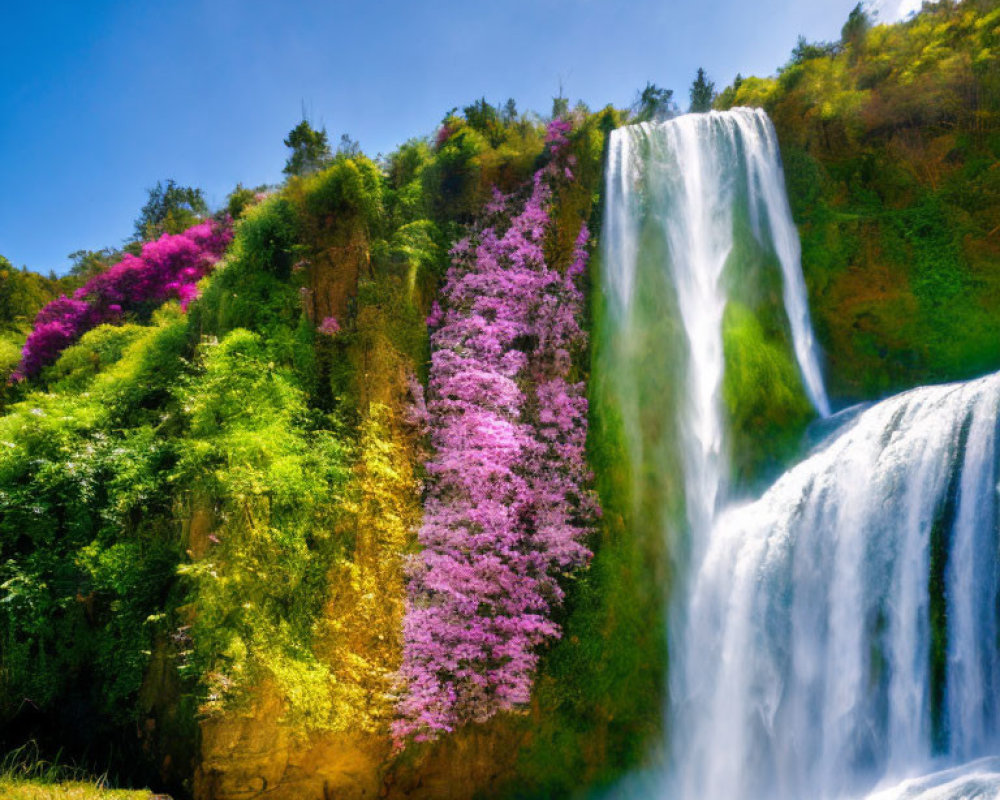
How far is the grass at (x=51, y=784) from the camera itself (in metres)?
5.89

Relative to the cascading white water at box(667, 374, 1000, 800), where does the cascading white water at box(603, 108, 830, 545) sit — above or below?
above

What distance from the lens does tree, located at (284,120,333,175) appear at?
1342 centimetres

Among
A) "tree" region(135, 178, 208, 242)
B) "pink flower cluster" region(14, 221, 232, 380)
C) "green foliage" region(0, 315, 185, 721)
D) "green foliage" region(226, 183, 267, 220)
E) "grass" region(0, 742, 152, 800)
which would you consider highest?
"tree" region(135, 178, 208, 242)

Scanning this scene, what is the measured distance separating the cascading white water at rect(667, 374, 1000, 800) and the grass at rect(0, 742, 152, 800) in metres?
7.91

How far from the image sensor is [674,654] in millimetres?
9633

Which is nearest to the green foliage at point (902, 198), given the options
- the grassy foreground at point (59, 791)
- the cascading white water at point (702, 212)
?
the cascading white water at point (702, 212)

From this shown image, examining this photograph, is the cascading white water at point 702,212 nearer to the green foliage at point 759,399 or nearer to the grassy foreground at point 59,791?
the green foliage at point 759,399

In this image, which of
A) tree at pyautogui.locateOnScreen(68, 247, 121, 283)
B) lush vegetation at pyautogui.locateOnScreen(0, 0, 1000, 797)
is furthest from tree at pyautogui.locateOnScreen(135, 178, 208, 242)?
lush vegetation at pyautogui.locateOnScreen(0, 0, 1000, 797)

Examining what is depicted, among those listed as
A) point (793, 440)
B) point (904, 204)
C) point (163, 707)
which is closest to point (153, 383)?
point (163, 707)

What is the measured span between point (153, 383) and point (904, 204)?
16801mm

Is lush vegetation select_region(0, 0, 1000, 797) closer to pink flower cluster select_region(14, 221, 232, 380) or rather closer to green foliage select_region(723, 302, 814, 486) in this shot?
green foliage select_region(723, 302, 814, 486)


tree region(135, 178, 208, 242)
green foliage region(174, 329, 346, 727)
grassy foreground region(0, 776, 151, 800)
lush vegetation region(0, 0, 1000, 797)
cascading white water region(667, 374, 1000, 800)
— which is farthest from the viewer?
tree region(135, 178, 208, 242)

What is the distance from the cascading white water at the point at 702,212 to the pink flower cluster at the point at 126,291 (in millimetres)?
11442

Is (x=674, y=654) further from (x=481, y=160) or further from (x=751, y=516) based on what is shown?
(x=481, y=160)
